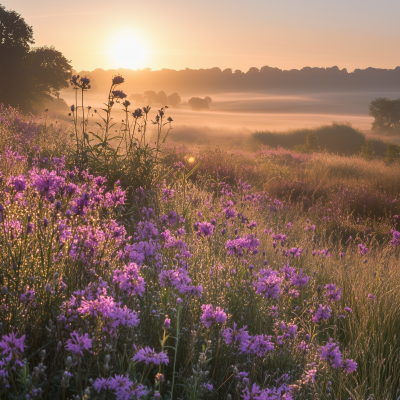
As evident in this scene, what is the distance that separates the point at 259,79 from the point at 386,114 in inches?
4133

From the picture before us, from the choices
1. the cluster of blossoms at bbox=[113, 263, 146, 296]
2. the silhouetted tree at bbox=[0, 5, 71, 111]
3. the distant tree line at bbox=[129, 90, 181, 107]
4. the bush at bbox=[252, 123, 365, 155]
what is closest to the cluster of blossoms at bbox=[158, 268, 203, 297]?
the cluster of blossoms at bbox=[113, 263, 146, 296]

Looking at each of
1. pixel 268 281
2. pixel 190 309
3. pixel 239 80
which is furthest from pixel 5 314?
pixel 239 80

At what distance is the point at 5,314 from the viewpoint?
1573mm

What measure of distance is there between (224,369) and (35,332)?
1.06m

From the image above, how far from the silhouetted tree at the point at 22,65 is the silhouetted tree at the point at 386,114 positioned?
1967 inches

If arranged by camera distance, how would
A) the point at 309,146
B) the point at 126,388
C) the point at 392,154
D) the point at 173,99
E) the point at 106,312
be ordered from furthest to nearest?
the point at 173,99 → the point at 309,146 → the point at 392,154 → the point at 106,312 → the point at 126,388

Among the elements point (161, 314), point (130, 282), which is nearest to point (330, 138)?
point (161, 314)

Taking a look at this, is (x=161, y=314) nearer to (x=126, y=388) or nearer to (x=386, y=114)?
(x=126, y=388)

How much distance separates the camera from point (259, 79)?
150 metres

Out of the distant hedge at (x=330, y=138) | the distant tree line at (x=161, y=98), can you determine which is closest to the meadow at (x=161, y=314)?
the distant hedge at (x=330, y=138)

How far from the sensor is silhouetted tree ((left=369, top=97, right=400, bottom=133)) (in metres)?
52.7

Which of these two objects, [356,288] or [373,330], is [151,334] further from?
[356,288]

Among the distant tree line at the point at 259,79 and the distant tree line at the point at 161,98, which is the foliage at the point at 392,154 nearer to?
the distant tree line at the point at 161,98

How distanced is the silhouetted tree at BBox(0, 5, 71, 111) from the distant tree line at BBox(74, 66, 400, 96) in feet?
381
